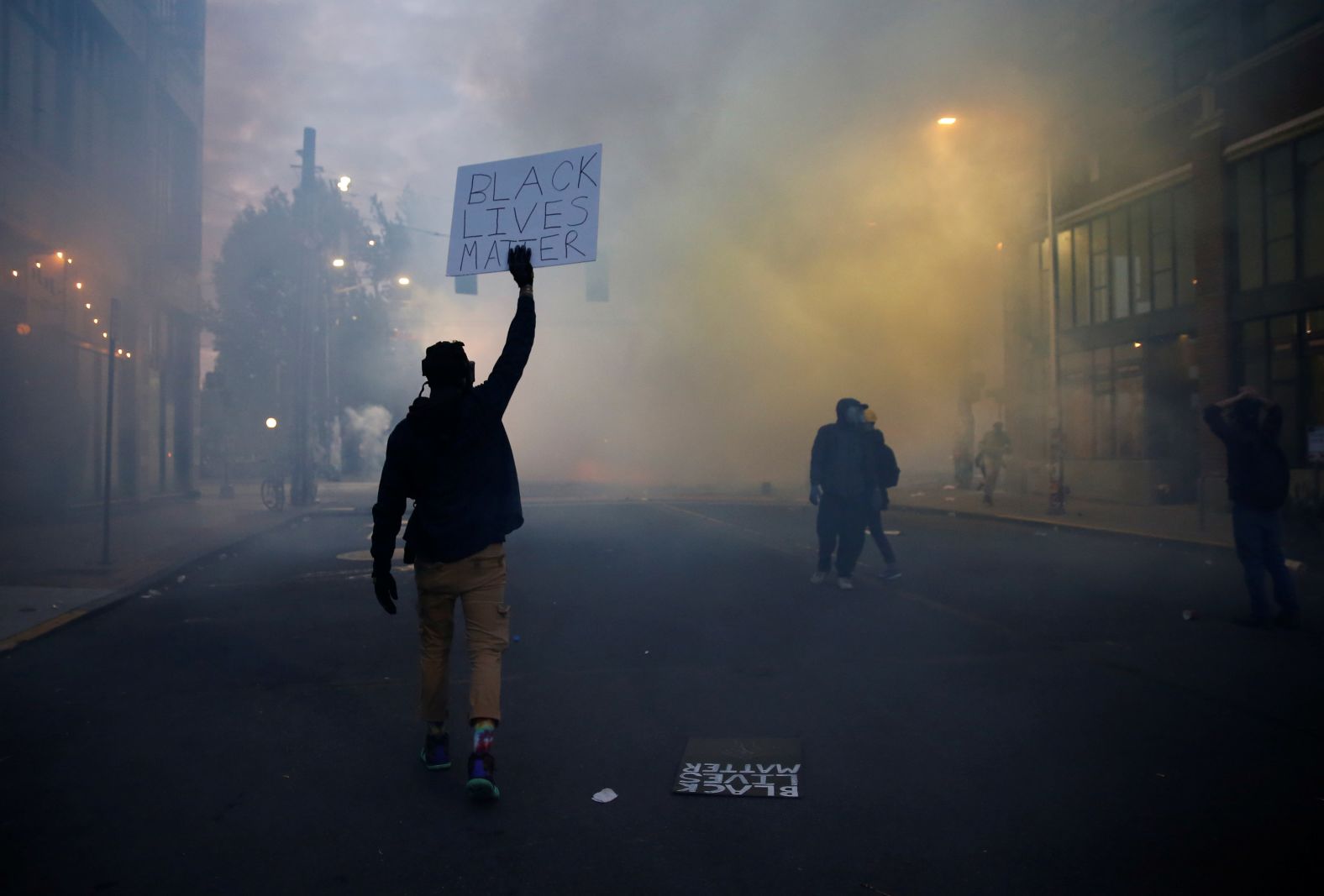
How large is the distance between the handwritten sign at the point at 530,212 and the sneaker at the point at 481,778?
2.30 metres

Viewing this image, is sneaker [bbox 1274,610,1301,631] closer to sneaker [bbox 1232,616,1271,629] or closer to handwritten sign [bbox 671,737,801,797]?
sneaker [bbox 1232,616,1271,629]

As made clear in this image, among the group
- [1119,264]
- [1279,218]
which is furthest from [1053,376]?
[1119,264]

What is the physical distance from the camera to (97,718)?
4250 mm

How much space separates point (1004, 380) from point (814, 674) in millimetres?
17504

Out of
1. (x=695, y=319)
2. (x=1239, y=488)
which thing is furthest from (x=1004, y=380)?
(x=1239, y=488)

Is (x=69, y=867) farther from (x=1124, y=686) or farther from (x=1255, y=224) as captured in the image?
(x=1255, y=224)

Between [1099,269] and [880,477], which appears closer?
[880,477]

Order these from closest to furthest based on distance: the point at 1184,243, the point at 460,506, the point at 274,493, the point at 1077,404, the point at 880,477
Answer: the point at 460,506, the point at 880,477, the point at 1184,243, the point at 274,493, the point at 1077,404

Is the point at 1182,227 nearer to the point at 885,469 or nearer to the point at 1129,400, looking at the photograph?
the point at 1129,400

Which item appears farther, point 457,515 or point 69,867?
point 457,515

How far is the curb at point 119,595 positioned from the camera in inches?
233

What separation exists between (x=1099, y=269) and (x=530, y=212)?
16250 millimetres

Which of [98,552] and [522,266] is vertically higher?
[522,266]

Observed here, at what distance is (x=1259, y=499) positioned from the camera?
5875 millimetres
